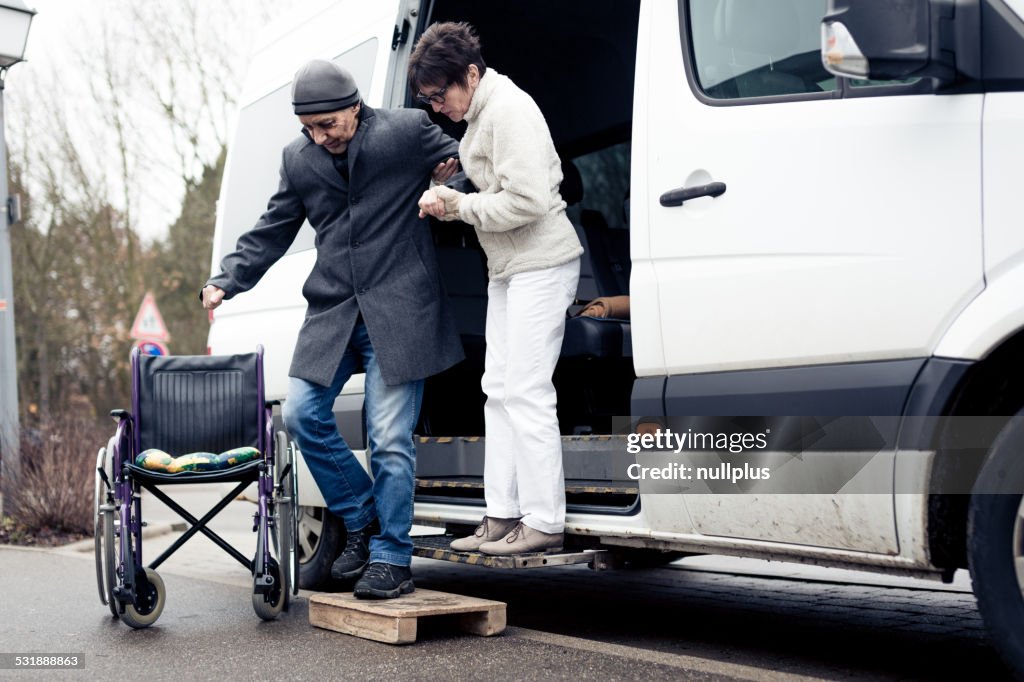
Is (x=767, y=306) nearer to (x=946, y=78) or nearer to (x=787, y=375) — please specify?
(x=787, y=375)

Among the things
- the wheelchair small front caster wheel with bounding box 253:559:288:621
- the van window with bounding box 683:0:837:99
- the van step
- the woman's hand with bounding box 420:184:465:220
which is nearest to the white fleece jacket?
the woman's hand with bounding box 420:184:465:220

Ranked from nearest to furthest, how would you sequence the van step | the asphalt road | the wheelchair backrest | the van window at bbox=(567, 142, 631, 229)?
the asphalt road, the van step, the wheelchair backrest, the van window at bbox=(567, 142, 631, 229)

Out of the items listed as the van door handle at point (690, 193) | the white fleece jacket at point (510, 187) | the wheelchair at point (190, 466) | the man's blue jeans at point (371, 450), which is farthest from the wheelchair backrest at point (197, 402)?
the van door handle at point (690, 193)

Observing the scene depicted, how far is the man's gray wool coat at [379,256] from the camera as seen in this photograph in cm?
429

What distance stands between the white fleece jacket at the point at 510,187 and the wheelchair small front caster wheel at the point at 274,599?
1.39 meters

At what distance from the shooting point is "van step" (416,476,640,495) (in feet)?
12.8

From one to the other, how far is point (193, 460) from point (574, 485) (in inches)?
54.5

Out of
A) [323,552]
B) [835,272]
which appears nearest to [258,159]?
[323,552]

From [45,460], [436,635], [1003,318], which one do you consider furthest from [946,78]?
[45,460]

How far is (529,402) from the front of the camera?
396 cm

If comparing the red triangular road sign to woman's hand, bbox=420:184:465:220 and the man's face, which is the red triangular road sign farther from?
woman's hand, bbox=420:184:465:220

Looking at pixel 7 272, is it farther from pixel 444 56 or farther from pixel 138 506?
pixel 444 56

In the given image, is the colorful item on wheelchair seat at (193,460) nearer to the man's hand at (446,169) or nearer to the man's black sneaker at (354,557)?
the man's black sneaker at (354,557)

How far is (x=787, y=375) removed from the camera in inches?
128
